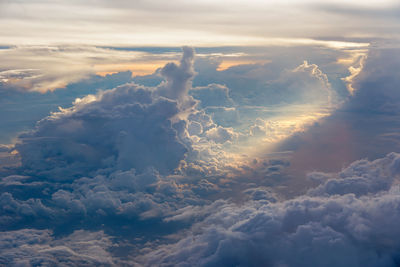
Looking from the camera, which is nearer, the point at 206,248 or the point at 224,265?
the point at 224,265

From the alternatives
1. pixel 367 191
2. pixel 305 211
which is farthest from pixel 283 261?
pixel 367 191

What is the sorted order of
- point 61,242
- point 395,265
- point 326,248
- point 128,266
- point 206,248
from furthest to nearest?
1. point 61,242
2. point 128,266
3. point 206,248
4. point 395,265
5. point 326,248

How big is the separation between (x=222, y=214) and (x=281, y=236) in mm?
78758

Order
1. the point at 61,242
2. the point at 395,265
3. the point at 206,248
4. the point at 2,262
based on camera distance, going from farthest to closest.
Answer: the point at 61,242
the point at 2,262
the point at 206,248
the point at 395,265

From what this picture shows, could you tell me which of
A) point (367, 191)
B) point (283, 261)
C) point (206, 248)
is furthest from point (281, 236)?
point (367, 191)

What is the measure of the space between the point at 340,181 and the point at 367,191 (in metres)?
12.6

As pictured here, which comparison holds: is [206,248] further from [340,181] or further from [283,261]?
[340,181]

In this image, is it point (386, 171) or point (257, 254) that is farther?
point (386, 171)

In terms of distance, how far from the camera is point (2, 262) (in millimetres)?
142125

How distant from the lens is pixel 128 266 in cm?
18012

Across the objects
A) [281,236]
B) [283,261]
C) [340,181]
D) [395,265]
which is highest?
[340,181]

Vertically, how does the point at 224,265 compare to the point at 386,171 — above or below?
below

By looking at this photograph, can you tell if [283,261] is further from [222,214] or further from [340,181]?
[222,214]

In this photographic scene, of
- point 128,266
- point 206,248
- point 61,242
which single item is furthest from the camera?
point 61,242
